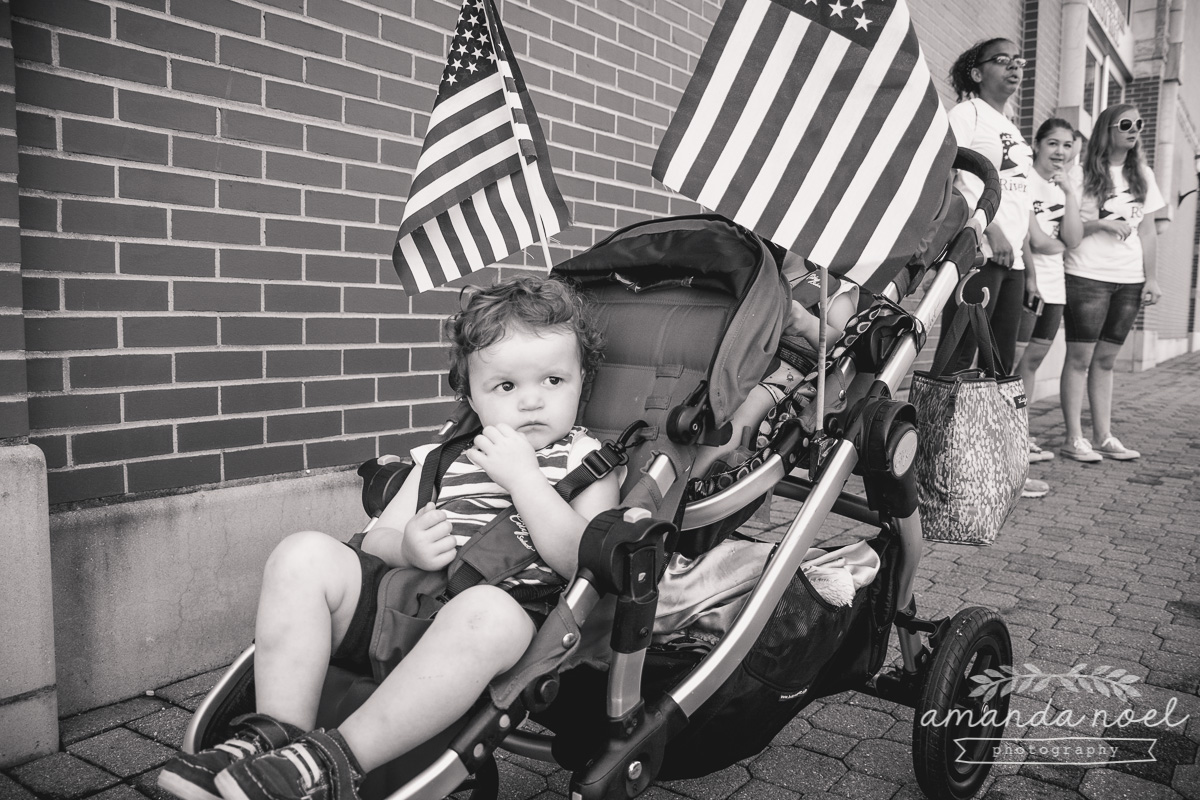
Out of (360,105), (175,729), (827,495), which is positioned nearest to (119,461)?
(175,729)

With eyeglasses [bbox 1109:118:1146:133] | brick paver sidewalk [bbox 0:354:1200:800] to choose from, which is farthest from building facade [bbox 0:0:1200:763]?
eyeglasses [bbox 1109:118:1146:133]

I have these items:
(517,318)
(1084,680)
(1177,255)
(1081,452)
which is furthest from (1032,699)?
→ (1177,255)

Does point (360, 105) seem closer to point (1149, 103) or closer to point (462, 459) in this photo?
point (462, 459)

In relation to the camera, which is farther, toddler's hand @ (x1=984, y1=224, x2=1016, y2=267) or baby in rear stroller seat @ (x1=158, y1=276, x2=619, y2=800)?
toddler's hand @ (x1=984, y1=224, x2=1016, y2=267)

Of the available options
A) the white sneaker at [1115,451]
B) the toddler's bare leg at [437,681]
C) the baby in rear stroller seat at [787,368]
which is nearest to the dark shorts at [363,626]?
the toddler's bare leg at [437,681]

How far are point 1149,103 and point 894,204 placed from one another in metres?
17.2

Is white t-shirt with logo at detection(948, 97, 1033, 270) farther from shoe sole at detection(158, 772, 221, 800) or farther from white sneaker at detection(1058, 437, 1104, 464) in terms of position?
shoe sole at detection(158, 772, 221, 800)

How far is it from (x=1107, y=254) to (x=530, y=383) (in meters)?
5.71

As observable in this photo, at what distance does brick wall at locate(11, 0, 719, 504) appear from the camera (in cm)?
254

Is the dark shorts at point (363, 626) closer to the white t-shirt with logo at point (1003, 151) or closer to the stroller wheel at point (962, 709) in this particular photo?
the stroller wheel at point (962, 709)

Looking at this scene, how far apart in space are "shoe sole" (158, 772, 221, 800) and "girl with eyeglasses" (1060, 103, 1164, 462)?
21.2 feet

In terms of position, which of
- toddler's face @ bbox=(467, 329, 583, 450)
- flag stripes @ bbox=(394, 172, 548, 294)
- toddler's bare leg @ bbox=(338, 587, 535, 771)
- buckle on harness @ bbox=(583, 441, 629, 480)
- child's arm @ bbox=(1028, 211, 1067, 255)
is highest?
child's arm @ bbox=(1028, 211, 1067, 255)

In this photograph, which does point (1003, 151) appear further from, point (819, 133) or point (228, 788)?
point (228, 788)

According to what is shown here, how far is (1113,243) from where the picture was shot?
6348mm
